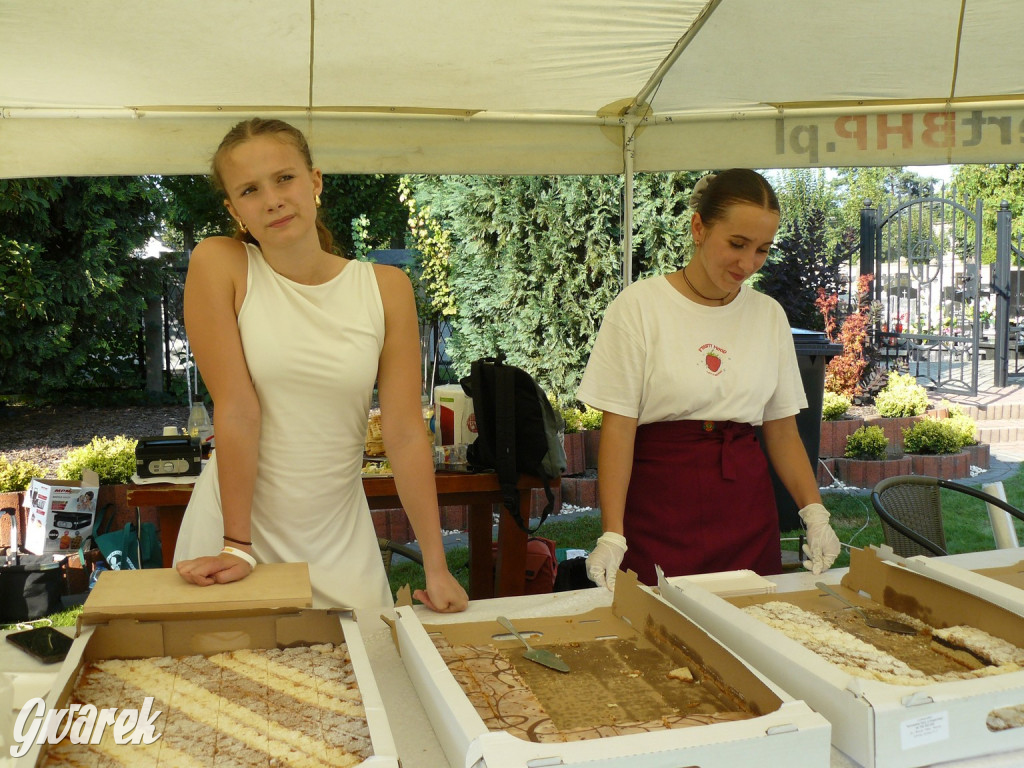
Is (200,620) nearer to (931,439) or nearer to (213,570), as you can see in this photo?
(213,570)

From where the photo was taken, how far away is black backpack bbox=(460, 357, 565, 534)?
3418 mm

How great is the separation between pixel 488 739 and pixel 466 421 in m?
2.80

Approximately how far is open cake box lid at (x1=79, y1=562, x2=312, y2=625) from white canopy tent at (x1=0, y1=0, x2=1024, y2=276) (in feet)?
7.89

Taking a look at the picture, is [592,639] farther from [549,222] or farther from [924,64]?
[549,222]

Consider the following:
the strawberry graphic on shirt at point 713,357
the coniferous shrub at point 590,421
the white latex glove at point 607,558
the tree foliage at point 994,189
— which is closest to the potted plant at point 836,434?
the coniferous shrub at point 590,421

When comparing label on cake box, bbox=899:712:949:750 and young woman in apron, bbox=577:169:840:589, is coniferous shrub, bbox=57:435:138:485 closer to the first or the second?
young woman in apron, bbox=577:169:840:589

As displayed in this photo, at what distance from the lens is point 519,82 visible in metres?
3.81

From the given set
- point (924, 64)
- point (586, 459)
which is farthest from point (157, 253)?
point (924, 64)

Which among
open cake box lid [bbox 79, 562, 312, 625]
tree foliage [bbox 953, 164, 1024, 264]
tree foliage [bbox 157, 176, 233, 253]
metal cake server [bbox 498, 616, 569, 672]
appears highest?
tree foliage [bbox 953, 164, 1024, 264]

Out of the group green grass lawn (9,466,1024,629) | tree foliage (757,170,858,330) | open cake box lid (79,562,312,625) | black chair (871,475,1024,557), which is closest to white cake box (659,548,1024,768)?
open cake box lid (79,562,312,625)

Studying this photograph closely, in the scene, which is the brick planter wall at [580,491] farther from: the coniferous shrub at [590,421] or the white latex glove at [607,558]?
the white latex glove at [607,558]

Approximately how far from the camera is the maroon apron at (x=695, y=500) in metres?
2.20

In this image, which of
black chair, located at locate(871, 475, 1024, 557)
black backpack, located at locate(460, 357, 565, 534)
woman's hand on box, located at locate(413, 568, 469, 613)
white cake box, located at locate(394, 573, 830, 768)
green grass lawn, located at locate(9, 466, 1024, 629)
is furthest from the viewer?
green grass lawn, located at locate(9, 466, 1024, 629)

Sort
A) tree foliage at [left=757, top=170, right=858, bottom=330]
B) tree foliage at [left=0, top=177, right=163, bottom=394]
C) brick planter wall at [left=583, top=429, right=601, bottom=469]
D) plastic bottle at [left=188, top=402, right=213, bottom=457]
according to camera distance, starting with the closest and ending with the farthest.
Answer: plastic bottle at [left=188, top=402, right=213, bottom=457]
brick planter wall at [left=583, top=429, right=601, bottom=469]
tree foliage at [left=0, top=177, right=163, bottom=394]
tree foliage at [left=757, top=170, right=858, bottom=330]
